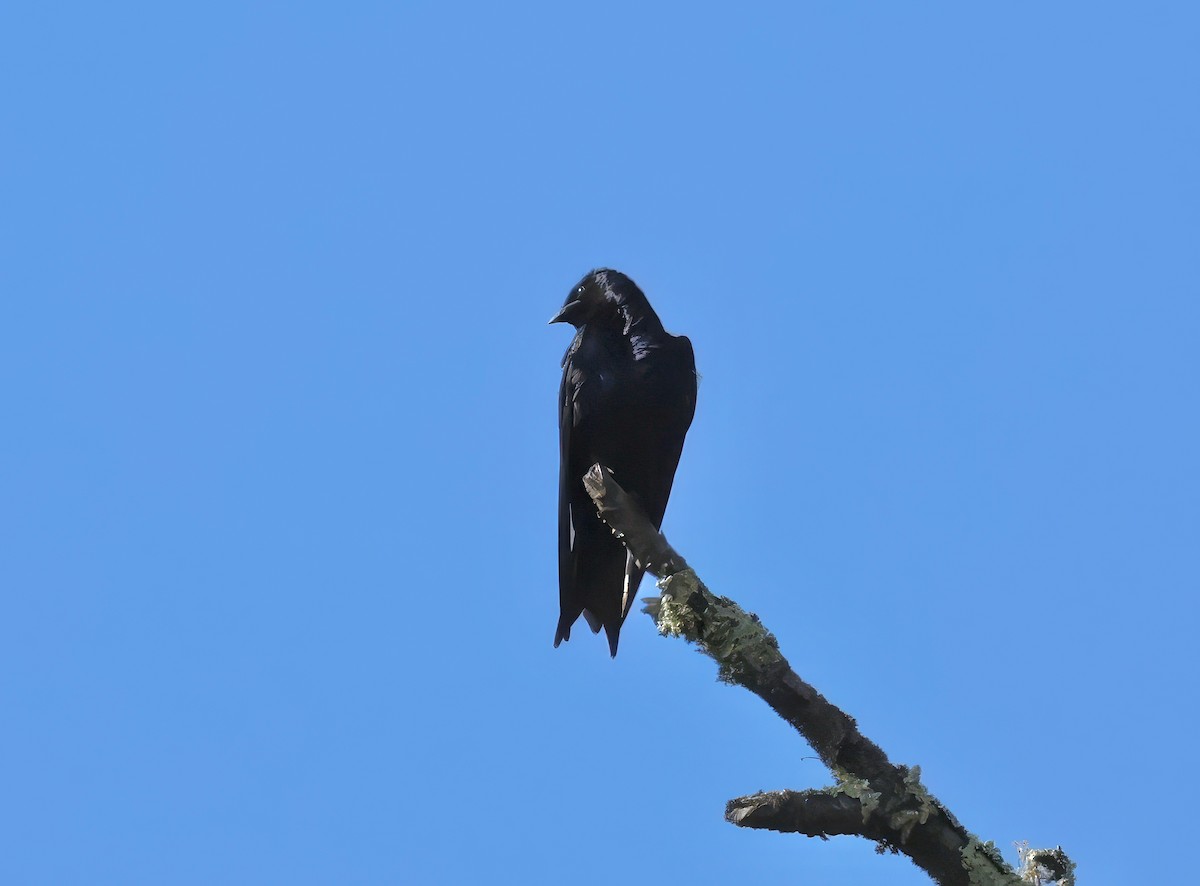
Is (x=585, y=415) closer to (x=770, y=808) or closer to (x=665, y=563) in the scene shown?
(x=665, y=563)

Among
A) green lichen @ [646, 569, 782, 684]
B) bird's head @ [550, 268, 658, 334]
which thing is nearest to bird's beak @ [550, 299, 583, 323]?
bird's head @ [550, 268, 658, 334]

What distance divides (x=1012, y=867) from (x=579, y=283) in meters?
4.63

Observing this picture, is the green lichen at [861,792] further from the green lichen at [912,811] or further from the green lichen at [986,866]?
the green lichen at [986,866]

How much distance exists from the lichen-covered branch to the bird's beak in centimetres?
308

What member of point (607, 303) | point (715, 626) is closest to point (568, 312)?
point (607, 303)

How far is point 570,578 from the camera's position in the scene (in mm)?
6652

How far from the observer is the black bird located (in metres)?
6.71

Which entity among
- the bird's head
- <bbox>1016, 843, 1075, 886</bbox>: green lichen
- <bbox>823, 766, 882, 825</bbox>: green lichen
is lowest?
<bbox>1016, 843, 1075, 886</bbox>: green lichen

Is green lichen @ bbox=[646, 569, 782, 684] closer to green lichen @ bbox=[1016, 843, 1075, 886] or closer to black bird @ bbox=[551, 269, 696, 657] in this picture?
green lichen @ bbox=[1016, 843, 1075, 886]

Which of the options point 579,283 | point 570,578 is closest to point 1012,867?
point 570,578

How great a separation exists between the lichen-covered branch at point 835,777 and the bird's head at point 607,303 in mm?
2721

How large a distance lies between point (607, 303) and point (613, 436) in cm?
84

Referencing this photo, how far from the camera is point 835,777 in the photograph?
3.84 m

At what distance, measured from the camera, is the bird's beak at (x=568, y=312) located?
744 centimetres
